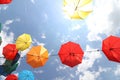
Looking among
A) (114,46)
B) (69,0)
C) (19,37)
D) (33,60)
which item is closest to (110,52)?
(114,46)

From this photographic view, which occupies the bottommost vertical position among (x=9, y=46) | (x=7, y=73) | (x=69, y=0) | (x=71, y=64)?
(x=7, y=73)

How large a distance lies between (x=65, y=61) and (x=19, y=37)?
464 cm

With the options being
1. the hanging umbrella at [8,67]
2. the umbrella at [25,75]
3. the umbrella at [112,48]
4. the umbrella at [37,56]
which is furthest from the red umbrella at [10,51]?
the umbrella at [112,48]

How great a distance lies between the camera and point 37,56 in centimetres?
1981

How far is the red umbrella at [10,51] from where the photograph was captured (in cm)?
2136

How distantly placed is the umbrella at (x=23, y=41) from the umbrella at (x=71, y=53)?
11.9 ft

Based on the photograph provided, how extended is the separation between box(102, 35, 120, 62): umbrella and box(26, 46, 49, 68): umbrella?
4.34 meters

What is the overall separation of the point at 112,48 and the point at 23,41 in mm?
6848

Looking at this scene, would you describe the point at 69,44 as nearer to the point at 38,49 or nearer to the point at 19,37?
the point at 38,49

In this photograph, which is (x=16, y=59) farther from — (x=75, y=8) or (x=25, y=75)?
(x=75, y=8)

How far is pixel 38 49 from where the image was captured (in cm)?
1994

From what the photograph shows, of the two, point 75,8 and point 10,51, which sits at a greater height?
point 75,8

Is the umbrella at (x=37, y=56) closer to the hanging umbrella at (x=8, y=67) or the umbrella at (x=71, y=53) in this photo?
the umbrella at (x=71, y=53)

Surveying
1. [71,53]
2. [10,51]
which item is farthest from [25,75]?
[71,53]
